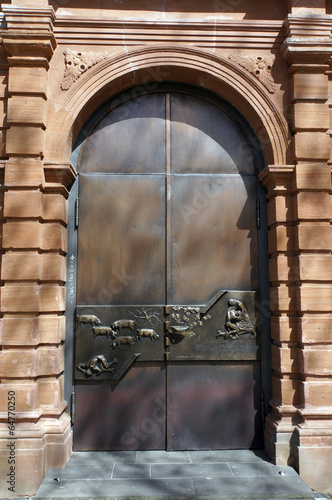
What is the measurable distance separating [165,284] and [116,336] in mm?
812

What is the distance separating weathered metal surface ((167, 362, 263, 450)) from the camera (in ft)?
14.5

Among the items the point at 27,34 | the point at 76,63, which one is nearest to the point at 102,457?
the point at 76,63

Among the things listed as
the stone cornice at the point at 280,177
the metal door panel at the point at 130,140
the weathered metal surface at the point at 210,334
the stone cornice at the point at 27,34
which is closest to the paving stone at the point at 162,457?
the weathered metal surface at the point at 210,334

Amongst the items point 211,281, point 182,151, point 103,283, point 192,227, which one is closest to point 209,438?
point 211,281

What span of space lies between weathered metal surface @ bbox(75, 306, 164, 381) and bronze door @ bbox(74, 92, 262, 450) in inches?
0.4

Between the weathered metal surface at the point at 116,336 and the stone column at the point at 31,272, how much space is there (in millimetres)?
249

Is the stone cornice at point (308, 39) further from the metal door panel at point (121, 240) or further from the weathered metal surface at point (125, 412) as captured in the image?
the weathered metal surface at point (125, 412)

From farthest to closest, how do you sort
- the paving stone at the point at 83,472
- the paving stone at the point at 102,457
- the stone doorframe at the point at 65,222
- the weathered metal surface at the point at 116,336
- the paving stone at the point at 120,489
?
the weathered metal surface at the point at 116,336 → the paving stone at the point at 102,457 → the stone doorframe at the point at 65,222 → the paving stone at the point at 83,472 → the paving stone at the point at 120,489

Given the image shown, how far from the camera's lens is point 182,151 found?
15.5 ft

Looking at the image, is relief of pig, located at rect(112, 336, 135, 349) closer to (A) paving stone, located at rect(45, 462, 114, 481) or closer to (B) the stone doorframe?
(B) the stone doorframe

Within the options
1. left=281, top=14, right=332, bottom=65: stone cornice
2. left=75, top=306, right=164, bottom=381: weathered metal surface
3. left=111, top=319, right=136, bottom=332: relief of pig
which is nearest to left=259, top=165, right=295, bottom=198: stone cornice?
left=281, top=14, right=332, bottom=65: stone cornice

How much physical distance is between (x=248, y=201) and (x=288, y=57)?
1.66 metres

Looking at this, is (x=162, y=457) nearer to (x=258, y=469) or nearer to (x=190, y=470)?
(x=190, y=470)

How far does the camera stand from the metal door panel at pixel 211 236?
15.0 ft
